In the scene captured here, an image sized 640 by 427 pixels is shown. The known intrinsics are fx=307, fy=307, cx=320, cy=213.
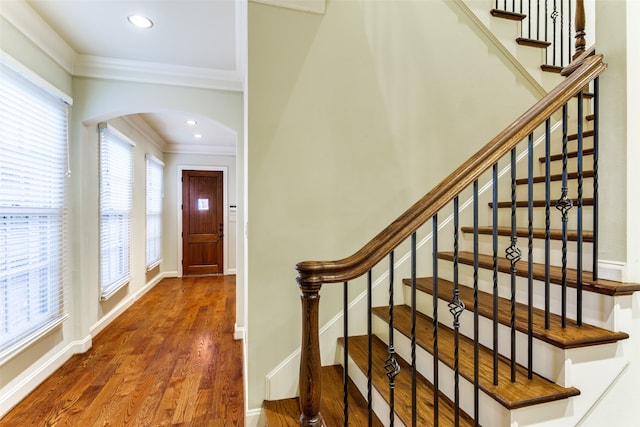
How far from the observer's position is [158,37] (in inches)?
99.6

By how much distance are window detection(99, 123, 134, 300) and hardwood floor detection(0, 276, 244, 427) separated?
61 cm

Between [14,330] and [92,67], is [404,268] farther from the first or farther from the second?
[92,67]

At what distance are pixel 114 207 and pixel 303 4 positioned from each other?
341 cm

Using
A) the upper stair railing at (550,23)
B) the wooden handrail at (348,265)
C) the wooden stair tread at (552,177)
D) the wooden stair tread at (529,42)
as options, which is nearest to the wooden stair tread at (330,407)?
the wooden handrail at (348,265)

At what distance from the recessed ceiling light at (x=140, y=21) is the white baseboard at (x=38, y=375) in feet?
9.19

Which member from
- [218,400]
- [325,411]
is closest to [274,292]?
[325,411]

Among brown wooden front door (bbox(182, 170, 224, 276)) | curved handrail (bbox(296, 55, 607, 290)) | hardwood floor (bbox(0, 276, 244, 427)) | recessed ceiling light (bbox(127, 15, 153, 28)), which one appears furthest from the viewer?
brown wooden front door (bbox(182, 170, 224, 276))

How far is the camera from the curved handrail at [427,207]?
1.06 m

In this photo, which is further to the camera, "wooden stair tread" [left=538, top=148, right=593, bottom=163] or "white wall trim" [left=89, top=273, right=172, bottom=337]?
"white wall trim" [left=89, top=273, right=172, bottom=337]

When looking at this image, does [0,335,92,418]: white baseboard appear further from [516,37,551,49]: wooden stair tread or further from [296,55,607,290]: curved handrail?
[516,37,551,49]: wooden stair tread

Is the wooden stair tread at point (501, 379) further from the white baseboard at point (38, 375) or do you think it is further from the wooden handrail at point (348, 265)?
the white baseboard at point (38, 375)

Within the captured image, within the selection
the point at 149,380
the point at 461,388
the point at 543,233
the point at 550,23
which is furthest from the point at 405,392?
the point at 550,23

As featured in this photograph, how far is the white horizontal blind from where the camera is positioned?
2133 mm

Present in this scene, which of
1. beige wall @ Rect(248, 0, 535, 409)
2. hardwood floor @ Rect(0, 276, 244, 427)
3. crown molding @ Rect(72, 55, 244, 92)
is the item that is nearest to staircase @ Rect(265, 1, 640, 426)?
beige wall @ Rect(248, 0, 535, 409)
